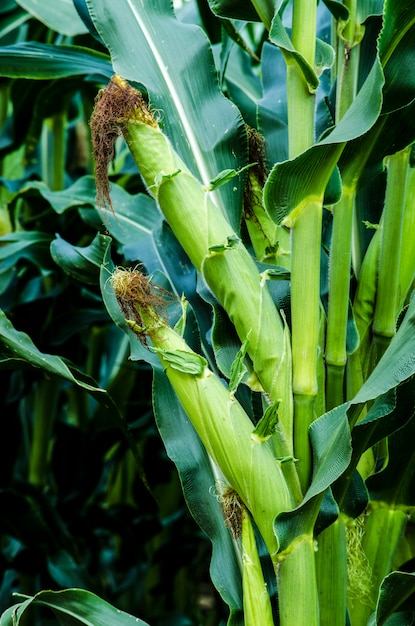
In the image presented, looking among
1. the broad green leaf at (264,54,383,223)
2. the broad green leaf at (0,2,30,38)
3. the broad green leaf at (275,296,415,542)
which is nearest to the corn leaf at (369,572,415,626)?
the broad green leaf at (275,296,415,542)

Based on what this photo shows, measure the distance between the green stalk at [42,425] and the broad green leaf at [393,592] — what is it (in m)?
0.95

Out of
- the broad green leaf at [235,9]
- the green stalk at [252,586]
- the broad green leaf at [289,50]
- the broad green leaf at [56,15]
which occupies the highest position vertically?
the broad green leaf at [235,9]

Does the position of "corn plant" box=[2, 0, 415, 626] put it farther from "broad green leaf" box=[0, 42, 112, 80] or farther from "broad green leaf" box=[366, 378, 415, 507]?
"broad green leaf" box=[0, 42, 112, 80]

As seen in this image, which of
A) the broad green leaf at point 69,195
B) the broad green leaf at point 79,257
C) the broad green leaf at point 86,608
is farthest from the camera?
the broad green leaf at point 69,195

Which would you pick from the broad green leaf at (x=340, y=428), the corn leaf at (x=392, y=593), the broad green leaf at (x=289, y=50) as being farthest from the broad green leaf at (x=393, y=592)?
the broad green leaf at (x=289, y=50)

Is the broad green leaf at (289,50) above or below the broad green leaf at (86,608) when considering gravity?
above

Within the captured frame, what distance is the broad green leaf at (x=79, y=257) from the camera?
91cm

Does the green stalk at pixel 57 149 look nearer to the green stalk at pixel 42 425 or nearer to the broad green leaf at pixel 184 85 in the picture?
the green stalk at pixel 42 425

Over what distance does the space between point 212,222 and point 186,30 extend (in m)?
0.27

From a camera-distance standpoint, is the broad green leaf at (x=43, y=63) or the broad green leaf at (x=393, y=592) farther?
the broad green leaf at (x=43, y=63)

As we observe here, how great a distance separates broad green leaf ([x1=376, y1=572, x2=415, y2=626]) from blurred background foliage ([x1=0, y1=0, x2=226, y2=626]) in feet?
1.63

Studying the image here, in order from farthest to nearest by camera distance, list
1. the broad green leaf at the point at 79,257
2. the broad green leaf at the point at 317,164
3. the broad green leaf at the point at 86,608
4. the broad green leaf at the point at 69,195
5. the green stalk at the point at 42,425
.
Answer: the green stalk at the point at 42,425 → the broad green leaf at the point at 69,195 → the broad green leaf at the point at 79,257 → the broad green leaf at the point at 86,608 → the broad green leaf at the point at 317,164

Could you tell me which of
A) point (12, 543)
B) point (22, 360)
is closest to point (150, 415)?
point (12, 543)

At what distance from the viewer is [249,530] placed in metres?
0.65
